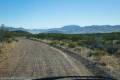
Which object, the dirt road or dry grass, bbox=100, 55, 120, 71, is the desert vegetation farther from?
the dirt road

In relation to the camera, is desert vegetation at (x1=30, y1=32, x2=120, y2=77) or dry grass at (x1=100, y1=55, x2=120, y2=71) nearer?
dry grass at (x1=100, y1=55, x2=120, y2=71)

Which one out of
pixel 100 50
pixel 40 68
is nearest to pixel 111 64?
pixel 40 68

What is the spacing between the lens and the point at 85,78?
1424cm

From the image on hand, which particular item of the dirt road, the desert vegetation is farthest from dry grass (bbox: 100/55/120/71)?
the dirt road

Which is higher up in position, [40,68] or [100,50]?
[40,68]

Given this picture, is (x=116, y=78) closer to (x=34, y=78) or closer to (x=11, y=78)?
(x=34, y=78)

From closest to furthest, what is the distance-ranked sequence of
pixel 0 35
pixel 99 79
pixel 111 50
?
pixel 99 79 < pixel 111 50 < pixel 0 35

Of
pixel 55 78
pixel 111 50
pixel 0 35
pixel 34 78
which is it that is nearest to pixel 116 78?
pixel 55 78

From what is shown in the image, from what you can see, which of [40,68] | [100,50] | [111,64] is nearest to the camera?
[40,68]

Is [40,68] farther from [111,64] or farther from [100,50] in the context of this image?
[100,50]

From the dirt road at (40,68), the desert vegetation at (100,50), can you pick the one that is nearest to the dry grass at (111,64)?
the desert vegetation at (100,50)

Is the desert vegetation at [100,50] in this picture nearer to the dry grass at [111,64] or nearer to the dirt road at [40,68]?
the dry grass at [111,64]

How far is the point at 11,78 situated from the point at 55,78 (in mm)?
2059

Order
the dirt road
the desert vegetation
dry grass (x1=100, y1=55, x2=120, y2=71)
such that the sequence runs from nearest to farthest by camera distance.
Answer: the dirt road → dry grass (x1=100, y1=55, x2=120, y2=71) → the desert vegetation
